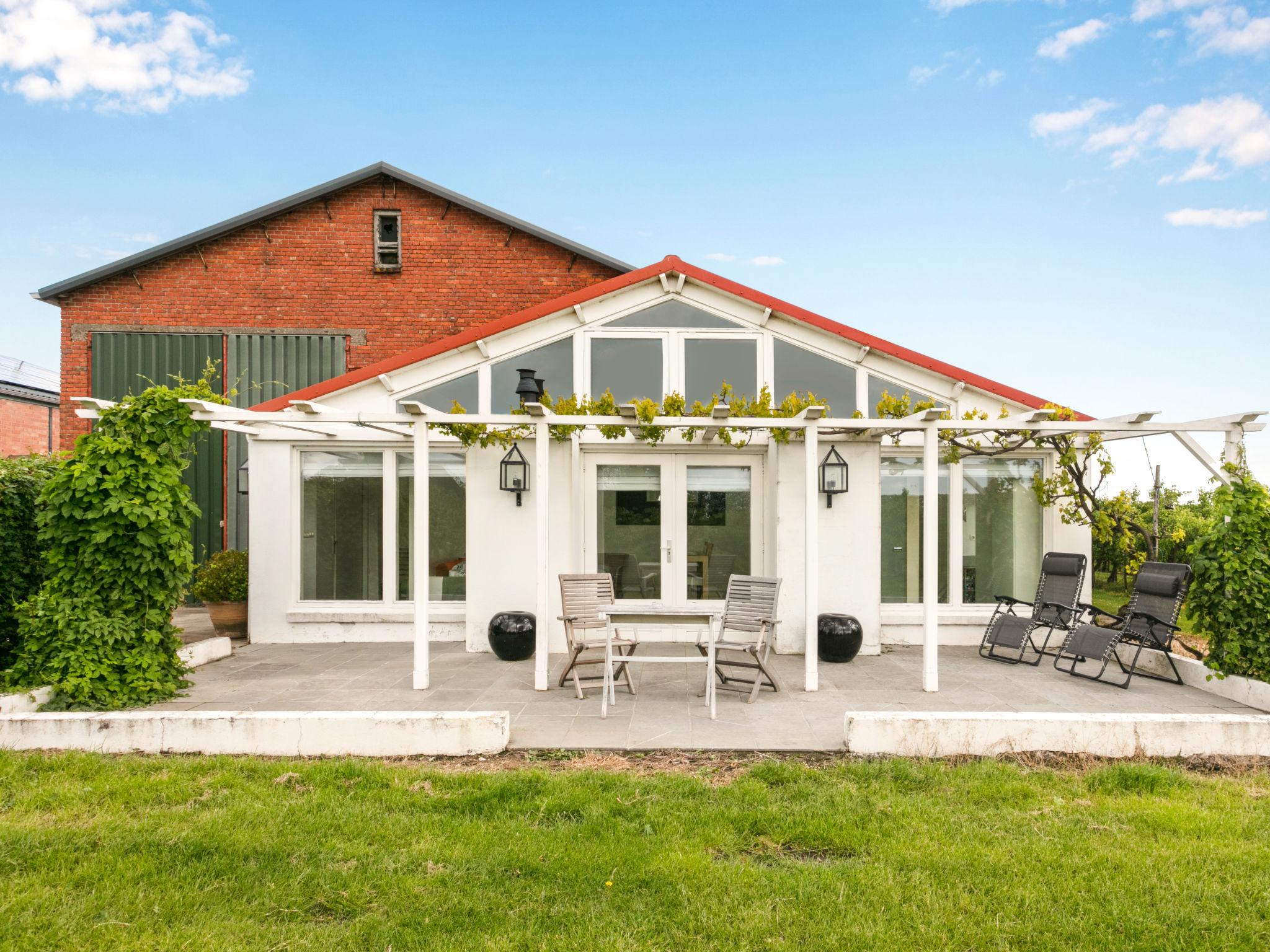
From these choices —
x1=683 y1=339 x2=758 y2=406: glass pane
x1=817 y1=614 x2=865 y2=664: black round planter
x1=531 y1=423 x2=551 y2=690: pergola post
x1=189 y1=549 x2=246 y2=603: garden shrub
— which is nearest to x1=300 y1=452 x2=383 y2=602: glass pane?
x1=189 y1=549 x2=246 y2=603: garden shrub

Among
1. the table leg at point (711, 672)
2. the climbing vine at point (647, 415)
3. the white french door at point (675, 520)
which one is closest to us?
the table leg at point (711, 672)

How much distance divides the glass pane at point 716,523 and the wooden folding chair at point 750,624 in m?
1.88

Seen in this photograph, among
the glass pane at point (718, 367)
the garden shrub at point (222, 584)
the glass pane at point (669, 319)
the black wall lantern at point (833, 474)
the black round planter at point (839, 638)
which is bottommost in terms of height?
the black round planter at point (839, 638)

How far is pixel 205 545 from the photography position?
11.7 metres

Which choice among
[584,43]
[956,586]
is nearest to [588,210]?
[584,43]

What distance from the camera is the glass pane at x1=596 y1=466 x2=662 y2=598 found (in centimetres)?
845

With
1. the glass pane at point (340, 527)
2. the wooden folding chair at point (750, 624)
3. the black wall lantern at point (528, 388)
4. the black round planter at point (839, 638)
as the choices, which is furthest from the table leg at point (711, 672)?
the glass pane at point (340, 527)

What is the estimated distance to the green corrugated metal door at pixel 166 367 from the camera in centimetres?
1178

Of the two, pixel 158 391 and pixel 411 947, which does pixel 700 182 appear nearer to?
pixel 158 391

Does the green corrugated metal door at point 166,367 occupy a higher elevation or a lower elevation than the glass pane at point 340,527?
higher

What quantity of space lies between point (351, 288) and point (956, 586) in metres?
10.4

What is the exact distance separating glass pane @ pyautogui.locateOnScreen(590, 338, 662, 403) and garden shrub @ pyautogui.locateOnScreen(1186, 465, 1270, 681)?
17.2 ft

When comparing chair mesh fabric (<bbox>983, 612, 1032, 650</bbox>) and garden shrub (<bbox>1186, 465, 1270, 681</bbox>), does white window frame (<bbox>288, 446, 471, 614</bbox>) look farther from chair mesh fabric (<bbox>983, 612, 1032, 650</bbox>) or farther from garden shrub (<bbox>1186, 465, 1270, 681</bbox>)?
garden shrub (<bbox>1186, 465, 1270, 681</bbox>)

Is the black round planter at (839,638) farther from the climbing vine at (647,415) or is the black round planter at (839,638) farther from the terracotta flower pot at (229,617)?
the terracotta flower pot at (229,617)
